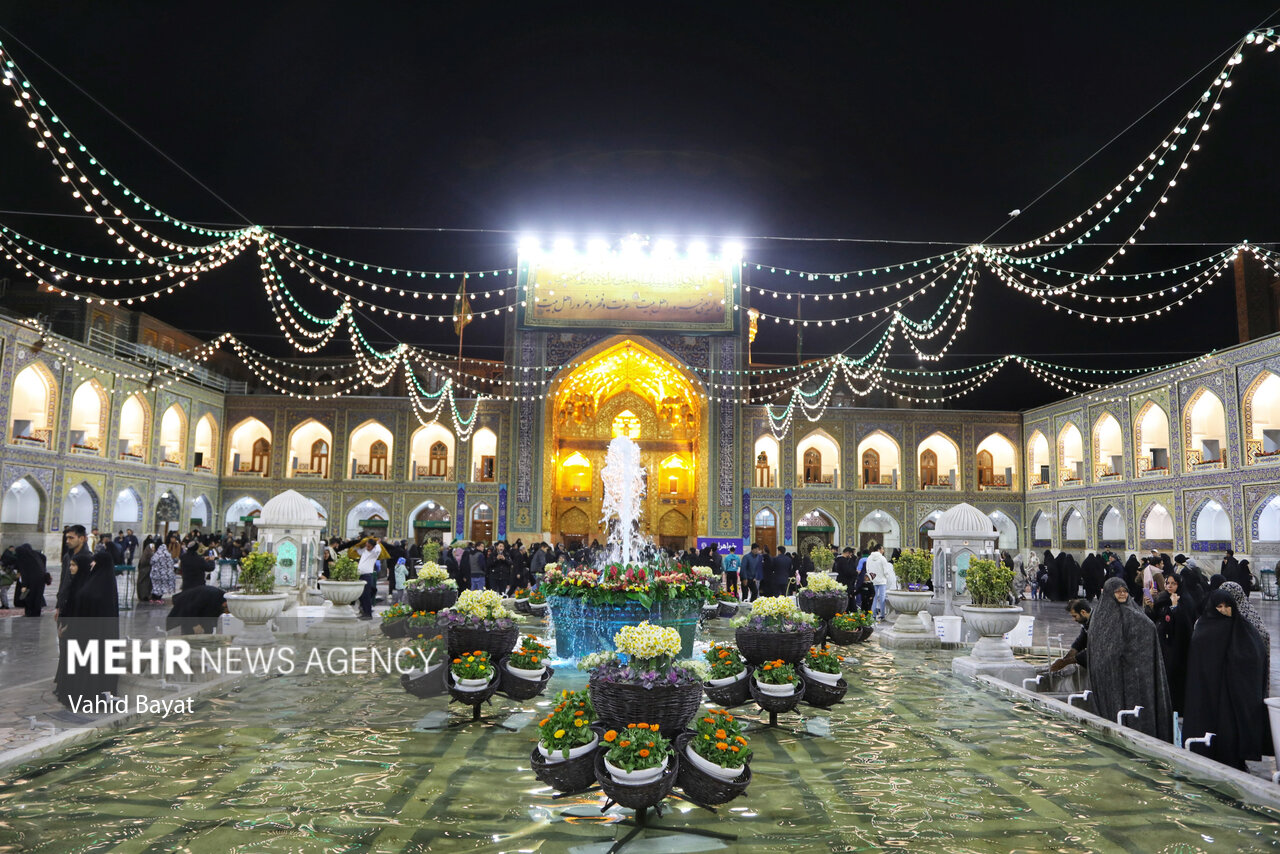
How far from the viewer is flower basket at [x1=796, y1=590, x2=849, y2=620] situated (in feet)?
35.7

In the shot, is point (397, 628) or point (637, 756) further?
point (397, 628)

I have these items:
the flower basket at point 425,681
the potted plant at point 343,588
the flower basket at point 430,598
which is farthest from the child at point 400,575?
the flower basket at point 425,681

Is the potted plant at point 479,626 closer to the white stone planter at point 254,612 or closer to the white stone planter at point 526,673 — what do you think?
the white stone planter at point 526,673

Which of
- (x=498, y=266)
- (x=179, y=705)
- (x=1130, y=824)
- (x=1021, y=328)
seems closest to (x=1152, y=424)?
(x=1021, y=328)

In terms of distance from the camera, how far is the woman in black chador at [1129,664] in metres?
5.87

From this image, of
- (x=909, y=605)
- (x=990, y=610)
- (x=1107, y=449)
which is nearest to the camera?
(x=990, y=610)

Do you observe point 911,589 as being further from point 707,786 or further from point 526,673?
point 707,786

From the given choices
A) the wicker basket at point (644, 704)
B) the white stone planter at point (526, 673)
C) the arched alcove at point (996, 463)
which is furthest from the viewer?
the arched alcove at point (996, 463)

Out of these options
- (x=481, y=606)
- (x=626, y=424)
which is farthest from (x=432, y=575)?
(x=626, y=424)

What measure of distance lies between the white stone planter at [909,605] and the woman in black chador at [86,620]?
29.5ft

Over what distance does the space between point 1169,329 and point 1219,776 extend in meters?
22.0

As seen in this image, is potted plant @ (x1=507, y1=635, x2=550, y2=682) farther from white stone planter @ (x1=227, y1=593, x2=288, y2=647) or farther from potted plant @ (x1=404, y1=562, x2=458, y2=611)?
potted plant @ (x1=404, y1=562, x2=458, y2=611)

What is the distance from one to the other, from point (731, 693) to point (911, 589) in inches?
245

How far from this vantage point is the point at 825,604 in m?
10.9
